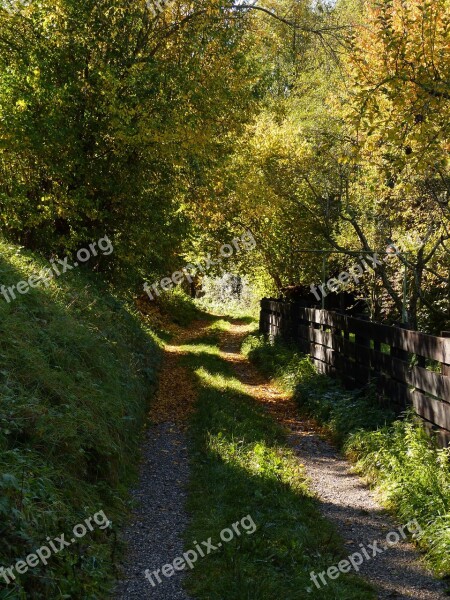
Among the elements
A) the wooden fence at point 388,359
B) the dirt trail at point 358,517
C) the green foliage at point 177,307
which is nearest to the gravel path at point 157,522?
the dirt trail at point 358,517

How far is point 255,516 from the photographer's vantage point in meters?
5.96

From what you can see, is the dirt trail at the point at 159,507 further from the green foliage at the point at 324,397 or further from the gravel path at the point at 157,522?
the green foliage at the point at 324,397

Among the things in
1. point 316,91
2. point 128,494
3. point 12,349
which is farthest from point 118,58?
point 316,91

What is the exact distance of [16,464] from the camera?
456 cm

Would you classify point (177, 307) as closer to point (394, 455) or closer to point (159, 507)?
point (394, 455)

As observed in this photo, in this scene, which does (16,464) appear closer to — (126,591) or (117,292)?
(126,591)

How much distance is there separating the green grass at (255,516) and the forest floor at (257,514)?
0.01 meters

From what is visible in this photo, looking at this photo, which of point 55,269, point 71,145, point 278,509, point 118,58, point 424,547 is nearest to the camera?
point 424,547

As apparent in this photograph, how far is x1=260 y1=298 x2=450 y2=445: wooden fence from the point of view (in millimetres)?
7090

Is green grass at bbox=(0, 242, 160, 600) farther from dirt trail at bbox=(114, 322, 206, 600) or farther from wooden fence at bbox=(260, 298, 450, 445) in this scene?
wooden fence at bbox=(260, 298, 450, 445)

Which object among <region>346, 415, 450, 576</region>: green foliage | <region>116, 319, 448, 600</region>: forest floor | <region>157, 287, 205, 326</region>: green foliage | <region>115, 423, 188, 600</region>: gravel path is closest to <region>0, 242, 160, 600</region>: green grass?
<region>115, 423, 188, 600</region>: gravel path

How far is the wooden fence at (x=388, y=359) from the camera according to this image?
23.3ft

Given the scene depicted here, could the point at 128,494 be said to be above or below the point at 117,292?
below

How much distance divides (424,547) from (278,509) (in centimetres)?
145
